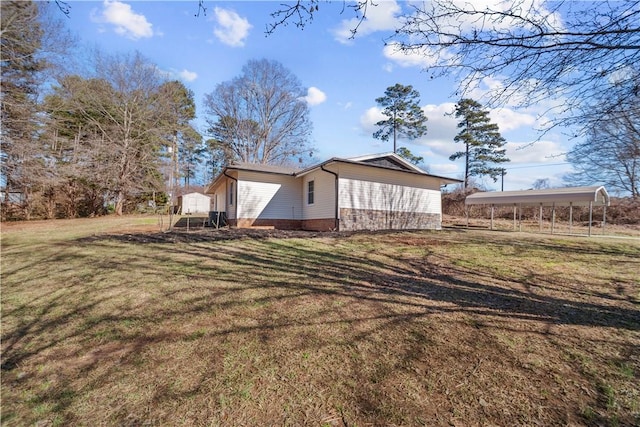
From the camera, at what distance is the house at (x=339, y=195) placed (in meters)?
12.3

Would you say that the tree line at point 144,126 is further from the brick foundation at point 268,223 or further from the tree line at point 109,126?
the brick foundation at point 268,223

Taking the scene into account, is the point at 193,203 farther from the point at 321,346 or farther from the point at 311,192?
the point at 321,346

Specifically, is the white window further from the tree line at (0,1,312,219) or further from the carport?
the tree line at (0,1,312,219)

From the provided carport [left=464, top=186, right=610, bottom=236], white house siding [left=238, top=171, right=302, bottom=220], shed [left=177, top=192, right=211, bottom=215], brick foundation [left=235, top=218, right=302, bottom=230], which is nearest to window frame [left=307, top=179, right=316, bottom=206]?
white house siding [left=238, top=171, right=302, bottom=220]

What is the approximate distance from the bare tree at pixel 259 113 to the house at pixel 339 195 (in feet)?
42.8

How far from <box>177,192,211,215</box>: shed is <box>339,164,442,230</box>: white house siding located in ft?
87.4

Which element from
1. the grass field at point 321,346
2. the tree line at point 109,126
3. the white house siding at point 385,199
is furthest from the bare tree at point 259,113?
the grass field at point 321,346

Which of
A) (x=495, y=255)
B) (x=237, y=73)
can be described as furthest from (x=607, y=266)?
(x=237, y=73)

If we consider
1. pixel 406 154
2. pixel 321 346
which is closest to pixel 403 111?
pixel 406 154

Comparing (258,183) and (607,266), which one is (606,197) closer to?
(607,266)

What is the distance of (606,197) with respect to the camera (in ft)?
48.5

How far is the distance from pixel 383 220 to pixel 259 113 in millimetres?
18906

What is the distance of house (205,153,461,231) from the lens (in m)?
12.3

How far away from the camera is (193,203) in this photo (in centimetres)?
3597
